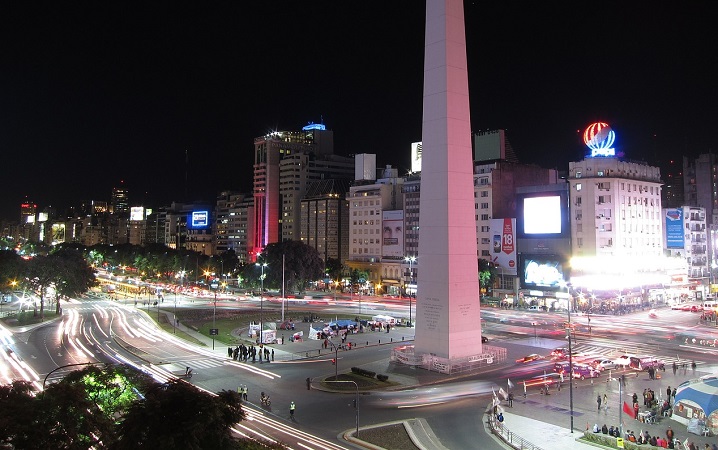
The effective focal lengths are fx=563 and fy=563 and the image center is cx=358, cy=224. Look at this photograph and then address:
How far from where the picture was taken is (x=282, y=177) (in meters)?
175

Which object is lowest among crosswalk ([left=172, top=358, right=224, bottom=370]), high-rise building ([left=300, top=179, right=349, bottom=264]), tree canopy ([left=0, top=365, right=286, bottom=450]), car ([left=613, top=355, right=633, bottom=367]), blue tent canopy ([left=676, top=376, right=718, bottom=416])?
crosswalk ([left=172, top=358, right=224, bottom=370])

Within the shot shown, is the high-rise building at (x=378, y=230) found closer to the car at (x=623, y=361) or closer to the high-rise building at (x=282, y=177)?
the high-rise building at (x=282, y=177)

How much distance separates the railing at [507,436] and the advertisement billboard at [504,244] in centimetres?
7283

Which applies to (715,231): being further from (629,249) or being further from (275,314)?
(275,314)

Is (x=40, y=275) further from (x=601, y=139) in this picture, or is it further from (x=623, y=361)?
(x=601, y=139)

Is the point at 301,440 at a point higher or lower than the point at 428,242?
lower

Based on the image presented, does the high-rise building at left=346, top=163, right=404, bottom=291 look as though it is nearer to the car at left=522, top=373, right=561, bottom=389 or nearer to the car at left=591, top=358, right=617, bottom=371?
the car at left=591, top=358, right=617, bottom=371

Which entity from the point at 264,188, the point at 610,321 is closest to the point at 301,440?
the point at 610,321

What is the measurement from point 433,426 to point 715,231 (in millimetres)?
Answer: 114081

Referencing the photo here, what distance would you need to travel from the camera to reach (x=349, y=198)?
451ft

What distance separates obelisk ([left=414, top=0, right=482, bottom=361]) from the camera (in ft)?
139

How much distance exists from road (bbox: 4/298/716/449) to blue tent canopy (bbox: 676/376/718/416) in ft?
17.4

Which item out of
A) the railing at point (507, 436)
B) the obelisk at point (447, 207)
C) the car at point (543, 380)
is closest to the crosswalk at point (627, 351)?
the car at point (543, 380)

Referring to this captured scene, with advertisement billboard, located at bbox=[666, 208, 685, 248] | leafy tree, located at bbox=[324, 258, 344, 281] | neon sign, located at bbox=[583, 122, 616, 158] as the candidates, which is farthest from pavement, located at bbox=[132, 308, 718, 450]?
leafy tree, located at bbox=[324, 258, 344, 281]
